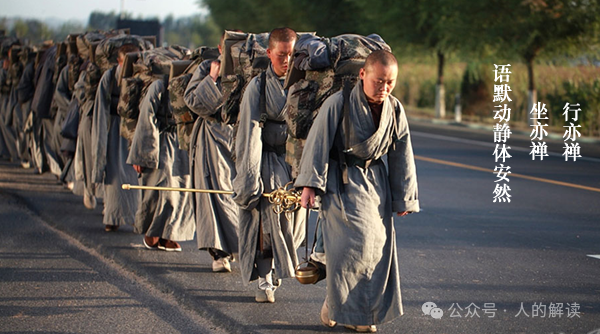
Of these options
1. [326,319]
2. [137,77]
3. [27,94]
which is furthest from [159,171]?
[27,94]

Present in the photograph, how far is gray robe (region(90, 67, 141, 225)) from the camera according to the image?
10.2 metres

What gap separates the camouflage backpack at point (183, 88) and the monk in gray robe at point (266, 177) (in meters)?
1.65

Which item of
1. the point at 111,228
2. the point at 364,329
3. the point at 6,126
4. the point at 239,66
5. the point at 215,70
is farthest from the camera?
the point at 6,126

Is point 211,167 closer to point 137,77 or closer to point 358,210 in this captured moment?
point 137,77

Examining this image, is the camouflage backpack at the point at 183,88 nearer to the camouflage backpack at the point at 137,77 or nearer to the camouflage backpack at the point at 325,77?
the camouflage backpack at the point at 137,77

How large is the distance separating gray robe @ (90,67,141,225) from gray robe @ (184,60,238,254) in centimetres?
210

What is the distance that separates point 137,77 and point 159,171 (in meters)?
1.05

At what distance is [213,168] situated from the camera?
26.8 ft

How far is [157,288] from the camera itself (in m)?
7.48

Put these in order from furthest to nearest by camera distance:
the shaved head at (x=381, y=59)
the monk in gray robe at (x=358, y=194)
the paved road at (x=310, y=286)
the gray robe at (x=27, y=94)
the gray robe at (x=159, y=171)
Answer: the gray robe at (x=27, y=94) < the gray robe at (x=159, y=171) < the paved road at (x=310, y=286) < the monk in gray robe at (x=358, y=194) < the shaved head at (x=381, y=59)

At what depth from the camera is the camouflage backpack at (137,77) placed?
923 centimetres

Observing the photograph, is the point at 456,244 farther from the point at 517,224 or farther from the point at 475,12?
the point at 475,12

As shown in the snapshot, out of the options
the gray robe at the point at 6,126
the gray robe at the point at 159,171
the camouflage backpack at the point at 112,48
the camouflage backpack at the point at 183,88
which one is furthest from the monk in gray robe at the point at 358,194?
the gray robe at the point at 6,126

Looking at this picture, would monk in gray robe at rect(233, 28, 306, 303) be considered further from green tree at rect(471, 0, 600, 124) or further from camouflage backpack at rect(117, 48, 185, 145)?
green tree at rect(471, 0, 600, 124)
